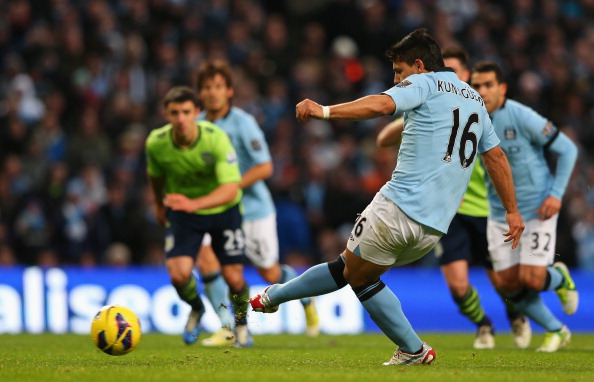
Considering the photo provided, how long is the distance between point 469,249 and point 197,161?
3.03 meters

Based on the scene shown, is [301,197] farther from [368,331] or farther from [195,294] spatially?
[195,294]

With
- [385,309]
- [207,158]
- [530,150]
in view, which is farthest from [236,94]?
[385,309]

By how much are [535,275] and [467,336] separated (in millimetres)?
3196

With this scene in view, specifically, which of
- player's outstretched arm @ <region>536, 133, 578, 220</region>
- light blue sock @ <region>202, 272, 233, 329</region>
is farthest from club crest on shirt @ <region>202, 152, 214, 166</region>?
player's outstretched arm @ <region>536, 133, 578, 220</region>

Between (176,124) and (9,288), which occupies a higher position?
(176,124)

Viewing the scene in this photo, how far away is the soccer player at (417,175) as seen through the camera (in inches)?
291

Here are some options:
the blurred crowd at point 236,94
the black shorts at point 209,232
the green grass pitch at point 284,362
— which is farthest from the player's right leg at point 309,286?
the blurred crowd at point 236,94

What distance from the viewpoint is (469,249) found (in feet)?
35.9

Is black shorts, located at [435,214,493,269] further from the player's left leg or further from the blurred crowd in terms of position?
the blurred crowd

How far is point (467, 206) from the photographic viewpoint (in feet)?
35.9

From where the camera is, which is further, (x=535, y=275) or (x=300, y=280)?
(x=535, y=275)

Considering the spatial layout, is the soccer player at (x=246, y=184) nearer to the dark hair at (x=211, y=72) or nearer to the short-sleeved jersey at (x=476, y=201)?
the dark hair at (x=211, y=72)

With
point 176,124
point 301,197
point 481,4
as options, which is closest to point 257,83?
point 301,197

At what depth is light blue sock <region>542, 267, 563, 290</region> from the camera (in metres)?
10.3
